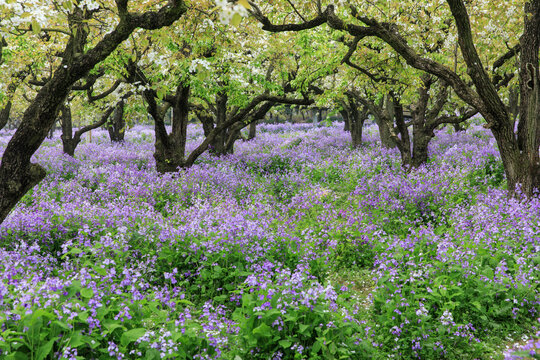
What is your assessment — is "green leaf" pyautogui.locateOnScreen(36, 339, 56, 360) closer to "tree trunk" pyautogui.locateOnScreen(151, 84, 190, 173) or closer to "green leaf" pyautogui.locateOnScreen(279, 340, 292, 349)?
"green leaf" pyautogui.locateOnScreen(279, 340, 292, 349)

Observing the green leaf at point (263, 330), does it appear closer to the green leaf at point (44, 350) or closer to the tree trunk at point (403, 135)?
the green leaf at point (44, 350)

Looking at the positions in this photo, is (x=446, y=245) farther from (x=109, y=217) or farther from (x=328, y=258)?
(x=109, y=217)

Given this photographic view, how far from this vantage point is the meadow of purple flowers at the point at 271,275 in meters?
4.12

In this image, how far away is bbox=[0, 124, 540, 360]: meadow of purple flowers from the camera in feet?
13.5

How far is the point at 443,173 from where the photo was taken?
39.6 ft

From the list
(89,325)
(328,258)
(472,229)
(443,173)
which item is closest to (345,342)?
(89,325)

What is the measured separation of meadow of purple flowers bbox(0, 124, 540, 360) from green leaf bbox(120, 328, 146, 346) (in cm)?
2

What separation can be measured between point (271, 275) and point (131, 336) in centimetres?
241

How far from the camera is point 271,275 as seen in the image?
5867 mm

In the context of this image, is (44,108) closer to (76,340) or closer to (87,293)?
(87,293)

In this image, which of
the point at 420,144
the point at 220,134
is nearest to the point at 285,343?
the point at 420,144

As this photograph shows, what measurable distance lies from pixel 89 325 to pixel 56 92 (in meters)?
3.92

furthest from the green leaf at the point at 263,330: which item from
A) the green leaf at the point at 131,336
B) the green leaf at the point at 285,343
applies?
A: the green leaf at the point at 131,336

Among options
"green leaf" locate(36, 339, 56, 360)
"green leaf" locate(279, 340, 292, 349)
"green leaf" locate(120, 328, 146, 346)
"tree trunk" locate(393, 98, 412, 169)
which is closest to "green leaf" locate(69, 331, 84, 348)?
"green leaf" locate(36, 339, 56, 360)
